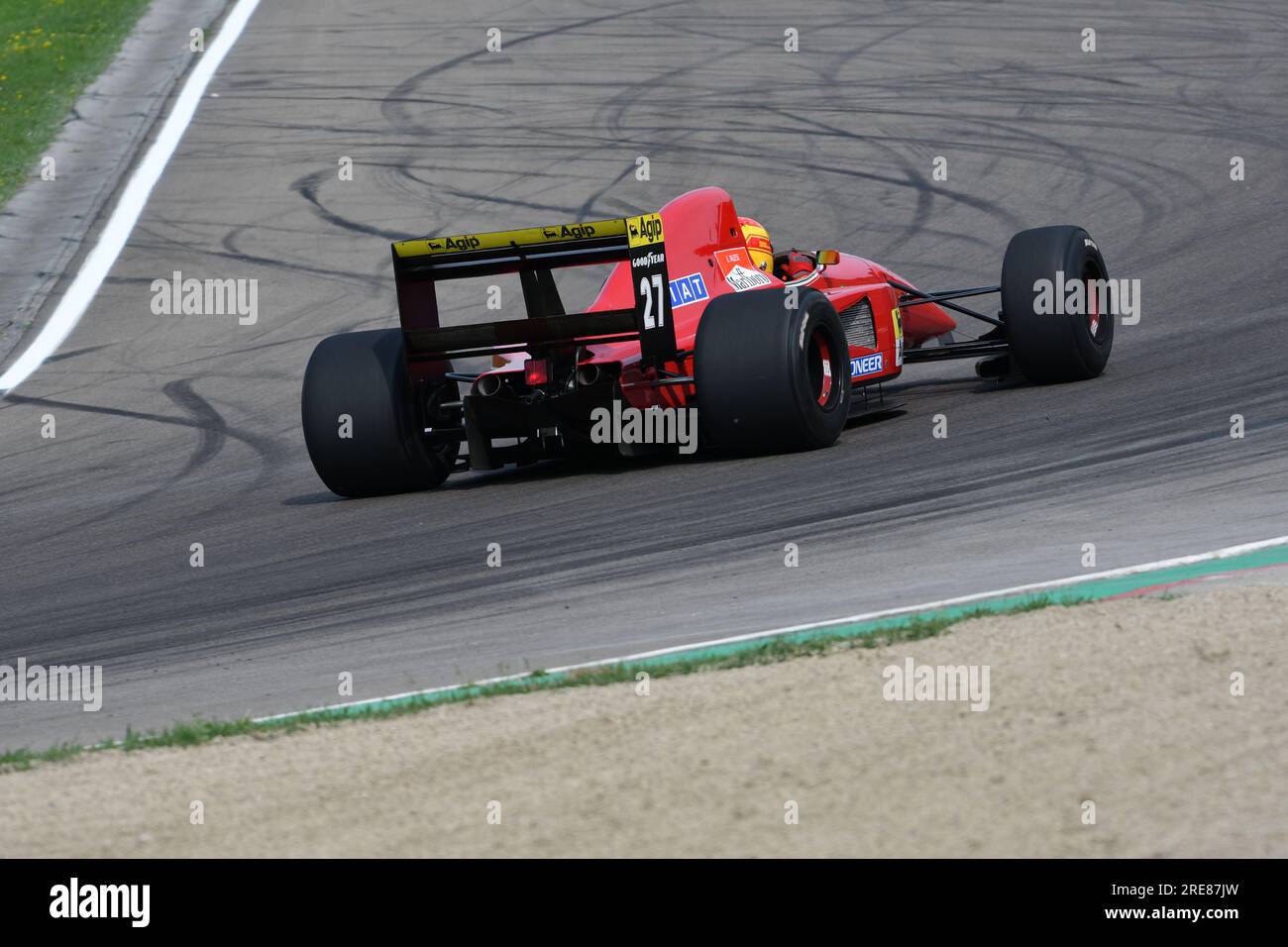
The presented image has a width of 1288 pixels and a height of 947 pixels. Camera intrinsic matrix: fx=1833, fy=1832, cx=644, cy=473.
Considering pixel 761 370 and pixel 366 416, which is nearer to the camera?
pixel 761 370

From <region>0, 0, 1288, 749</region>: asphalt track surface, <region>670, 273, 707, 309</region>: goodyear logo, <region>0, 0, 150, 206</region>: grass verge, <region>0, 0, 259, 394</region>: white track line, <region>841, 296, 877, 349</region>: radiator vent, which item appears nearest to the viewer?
<region>0, 0, 1288, 749</region>: asphalt track surface

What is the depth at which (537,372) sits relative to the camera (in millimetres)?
9773

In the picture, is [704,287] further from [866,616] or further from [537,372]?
[866,616]

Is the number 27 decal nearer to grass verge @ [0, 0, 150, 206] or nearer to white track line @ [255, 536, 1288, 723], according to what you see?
white track line @ [255, 536, 1288, 723]

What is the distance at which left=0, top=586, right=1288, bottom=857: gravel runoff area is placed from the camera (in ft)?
14.0

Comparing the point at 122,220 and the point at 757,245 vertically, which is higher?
the point at 122,220

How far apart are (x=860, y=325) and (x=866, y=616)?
4538 mm

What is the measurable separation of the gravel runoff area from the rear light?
414 centimetres

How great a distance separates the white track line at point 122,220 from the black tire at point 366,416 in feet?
21.2

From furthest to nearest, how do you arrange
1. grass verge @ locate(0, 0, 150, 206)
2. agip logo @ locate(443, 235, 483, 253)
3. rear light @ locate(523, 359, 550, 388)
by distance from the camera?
1. grass verge @ locate(0, 0, 150, 206)
2. rear light @ locate(523, 359, 550, 388)
3. agip logo @ locate(443, 235, 483, 253)

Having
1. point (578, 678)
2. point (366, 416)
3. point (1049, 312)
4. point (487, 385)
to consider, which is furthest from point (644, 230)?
point (578, 678)

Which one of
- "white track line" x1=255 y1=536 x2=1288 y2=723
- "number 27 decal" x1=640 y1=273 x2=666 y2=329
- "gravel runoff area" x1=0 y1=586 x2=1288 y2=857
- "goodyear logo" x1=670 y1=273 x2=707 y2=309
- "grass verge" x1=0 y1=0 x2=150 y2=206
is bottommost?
"gravel runoff area" x1=0 y1=586 x2=1288 y2=857

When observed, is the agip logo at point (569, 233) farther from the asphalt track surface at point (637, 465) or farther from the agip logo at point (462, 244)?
the asphalt track surface at point (637, 465)

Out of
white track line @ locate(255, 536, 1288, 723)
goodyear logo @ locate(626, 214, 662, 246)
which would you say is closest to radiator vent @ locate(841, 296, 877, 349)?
goodyear logo @ locate(626, 214, 662, 246)
